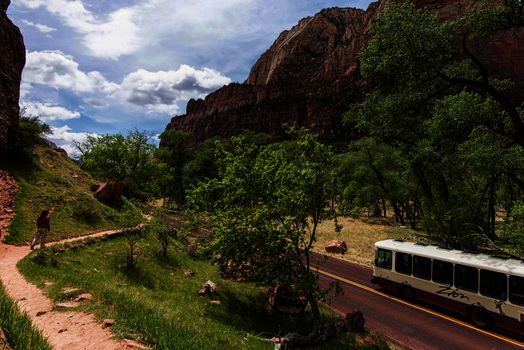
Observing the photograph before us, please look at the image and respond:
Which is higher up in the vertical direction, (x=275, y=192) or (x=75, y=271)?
(x=275, y=192)

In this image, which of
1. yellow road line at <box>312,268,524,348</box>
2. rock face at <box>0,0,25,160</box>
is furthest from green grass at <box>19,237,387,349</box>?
rock face at <box>0,0,25,160</box>

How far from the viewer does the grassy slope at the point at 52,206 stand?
736 inches

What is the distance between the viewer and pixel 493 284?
14.9m

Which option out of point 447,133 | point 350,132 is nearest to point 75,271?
point 447,133

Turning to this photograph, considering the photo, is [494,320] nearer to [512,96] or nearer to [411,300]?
[411,300]

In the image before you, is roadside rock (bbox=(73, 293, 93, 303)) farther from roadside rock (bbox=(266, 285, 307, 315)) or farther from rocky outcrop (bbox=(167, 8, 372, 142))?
rocky outcrop (bbox=(167, 8, 372, 142))

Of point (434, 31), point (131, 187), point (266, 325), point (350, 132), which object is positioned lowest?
point (266, 325)

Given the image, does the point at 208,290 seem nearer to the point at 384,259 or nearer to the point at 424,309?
the point at 384,259

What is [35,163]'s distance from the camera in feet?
85.7

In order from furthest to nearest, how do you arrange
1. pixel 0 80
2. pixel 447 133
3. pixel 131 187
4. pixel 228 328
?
pixel 131 187 → pixel 0 80 → pixel 447 133 → pixel 228 328

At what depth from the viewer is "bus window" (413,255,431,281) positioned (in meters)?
18.1

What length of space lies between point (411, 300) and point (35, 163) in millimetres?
28299

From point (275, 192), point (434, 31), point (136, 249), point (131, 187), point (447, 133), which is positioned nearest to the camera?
point (275, 192)

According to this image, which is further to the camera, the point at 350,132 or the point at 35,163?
the point at 350,132
